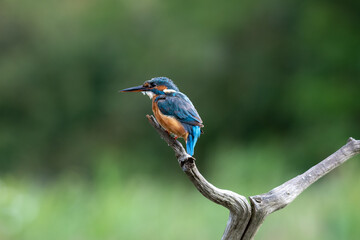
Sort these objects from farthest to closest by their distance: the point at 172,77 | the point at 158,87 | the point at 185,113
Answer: the point at 172,77 → the point at 158,87 → the point at 185,113

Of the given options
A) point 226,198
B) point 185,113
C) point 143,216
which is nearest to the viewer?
point 226,198

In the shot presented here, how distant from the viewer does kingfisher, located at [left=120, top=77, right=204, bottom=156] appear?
1.94 meters

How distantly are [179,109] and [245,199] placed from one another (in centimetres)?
45

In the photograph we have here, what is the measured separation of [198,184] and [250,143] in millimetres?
7009

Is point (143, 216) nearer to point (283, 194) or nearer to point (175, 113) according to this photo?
point (175, 113)

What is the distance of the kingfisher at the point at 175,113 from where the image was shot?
194 centimetres

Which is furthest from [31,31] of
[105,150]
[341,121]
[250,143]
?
[341,121]

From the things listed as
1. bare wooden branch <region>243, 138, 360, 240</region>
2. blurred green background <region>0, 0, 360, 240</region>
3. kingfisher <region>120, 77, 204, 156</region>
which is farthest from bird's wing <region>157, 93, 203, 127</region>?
blurred green background <region>0, 0, 360, 240</region>

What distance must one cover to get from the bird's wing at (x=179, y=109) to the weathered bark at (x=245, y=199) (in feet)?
0.69

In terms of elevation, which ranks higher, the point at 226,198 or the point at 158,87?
the point at 158,87

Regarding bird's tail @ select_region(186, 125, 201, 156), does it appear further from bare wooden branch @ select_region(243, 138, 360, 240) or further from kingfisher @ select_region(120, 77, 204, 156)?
bare wooden branch @ select_region(243, 138, 360, 240)

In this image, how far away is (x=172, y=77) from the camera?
29.2ft

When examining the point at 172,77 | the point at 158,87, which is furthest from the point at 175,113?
the point at 172,77

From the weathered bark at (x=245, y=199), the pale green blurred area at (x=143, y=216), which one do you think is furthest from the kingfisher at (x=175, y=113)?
the pale green blurred area at (x=143, y=216)
